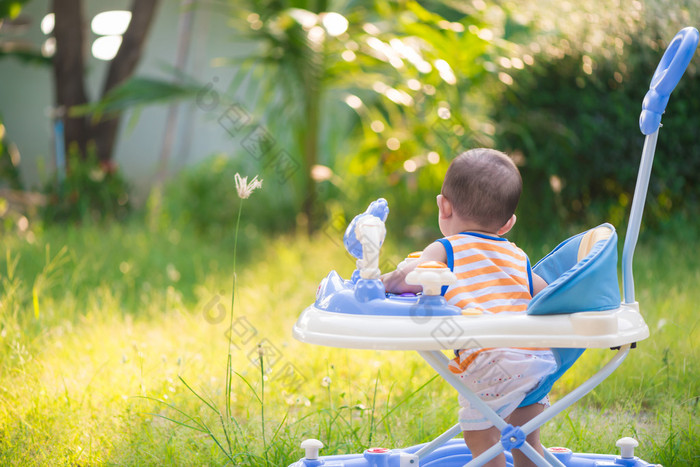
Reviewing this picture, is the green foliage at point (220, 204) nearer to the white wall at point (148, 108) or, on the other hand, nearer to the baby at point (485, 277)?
the white wall at point (148, 108)

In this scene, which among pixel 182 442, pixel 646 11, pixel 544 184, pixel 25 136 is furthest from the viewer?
pixel 25 136

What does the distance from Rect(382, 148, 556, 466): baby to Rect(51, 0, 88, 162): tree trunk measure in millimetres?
5202

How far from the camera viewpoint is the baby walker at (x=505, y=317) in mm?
1453

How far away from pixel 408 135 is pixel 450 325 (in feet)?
11.3

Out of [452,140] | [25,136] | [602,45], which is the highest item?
[602,45]

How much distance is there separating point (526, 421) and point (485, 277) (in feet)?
1.36

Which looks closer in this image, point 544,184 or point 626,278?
point 626,278

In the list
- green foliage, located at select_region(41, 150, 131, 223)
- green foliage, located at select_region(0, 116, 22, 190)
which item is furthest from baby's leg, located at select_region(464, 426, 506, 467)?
green foliage, located at select_region(0, 116, 22, 190)

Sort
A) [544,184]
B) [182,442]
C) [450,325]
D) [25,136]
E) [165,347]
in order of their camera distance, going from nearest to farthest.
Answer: [450,325] → [182,442] → [165,347] → [544,184] → [25,136]

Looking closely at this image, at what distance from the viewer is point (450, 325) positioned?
1453mm

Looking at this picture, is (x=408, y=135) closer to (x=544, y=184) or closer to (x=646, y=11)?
(x=544, y=184)

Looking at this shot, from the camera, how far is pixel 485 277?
5.40 ft

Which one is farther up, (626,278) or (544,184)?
(626,278)

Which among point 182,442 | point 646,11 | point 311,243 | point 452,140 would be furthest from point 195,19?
point 182,442
